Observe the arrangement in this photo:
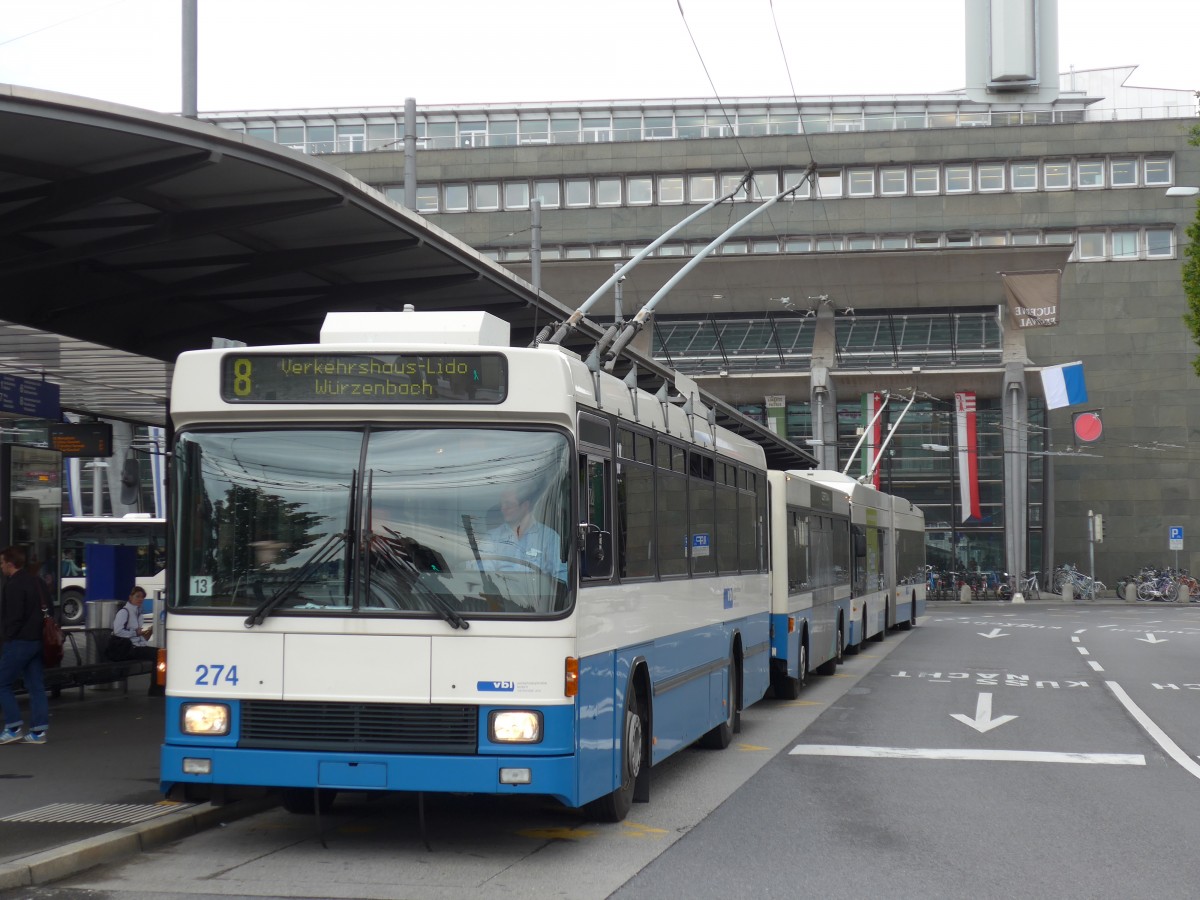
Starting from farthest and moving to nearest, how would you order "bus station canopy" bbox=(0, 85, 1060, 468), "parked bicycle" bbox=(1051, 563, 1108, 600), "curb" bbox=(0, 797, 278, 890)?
1. "parked bicycle" bbox=(1051, 563, 1108, 600)
2. "bus station canopy" bbox=(0, 85, 1060, 468)
3. "curb" bbox=(0, 797, 278, 890)

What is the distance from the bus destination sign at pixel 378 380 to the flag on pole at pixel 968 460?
161 feet

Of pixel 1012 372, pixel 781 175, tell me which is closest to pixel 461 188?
pixel 781 175

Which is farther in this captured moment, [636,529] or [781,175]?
[781,175]

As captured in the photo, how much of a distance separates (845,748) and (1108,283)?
5139 cm

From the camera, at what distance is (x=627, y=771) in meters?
9.19

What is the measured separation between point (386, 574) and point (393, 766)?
0.98 meters

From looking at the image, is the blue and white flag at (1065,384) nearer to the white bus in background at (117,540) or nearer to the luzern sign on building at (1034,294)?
the luzern sign on building at (1034,294)

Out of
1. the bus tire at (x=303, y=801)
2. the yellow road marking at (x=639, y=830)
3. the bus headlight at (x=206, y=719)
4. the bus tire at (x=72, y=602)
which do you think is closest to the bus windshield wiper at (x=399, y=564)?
the bus headlight at (x=206, y=719)

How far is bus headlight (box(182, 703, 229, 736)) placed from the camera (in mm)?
7875

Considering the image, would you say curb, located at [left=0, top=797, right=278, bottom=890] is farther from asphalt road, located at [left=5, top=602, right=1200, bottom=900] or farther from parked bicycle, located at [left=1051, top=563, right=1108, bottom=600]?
parked bicycle, located at [left=1051, top=563, right=1108, bottom=600]

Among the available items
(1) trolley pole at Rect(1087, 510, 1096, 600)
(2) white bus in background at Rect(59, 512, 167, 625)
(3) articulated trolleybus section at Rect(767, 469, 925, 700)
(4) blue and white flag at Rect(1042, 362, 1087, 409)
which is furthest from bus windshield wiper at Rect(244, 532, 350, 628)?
(1) trolley pole at Rect(1087, 510, 1096, 600)

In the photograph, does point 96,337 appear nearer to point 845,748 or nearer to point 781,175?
point 845,748

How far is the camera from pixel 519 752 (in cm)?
766

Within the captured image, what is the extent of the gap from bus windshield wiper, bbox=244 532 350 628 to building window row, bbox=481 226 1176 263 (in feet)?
157
